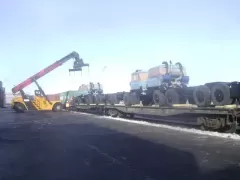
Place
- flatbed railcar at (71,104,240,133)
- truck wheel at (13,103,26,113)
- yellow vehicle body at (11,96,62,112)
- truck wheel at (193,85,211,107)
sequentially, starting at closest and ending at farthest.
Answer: flatbed railcar at (71,104,240,133) < truck wheel at (193,85,211,107) < yellow vehicle body at (11,96,62,112) < truck wheel at (13,103,26,113)

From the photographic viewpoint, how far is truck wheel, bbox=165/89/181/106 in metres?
Answer: 15.1

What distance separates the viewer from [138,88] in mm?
20500

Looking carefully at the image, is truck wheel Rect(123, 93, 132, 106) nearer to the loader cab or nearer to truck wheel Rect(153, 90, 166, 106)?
truck wheel Rect(153, 90, 166, 106)

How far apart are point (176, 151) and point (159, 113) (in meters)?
7.70

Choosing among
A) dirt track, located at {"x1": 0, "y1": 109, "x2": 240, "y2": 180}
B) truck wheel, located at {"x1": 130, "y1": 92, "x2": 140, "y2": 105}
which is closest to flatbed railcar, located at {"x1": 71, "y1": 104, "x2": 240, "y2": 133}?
dirt track, located at {"x1": 0, "y1": 109, "x2": 240, "y2": 180}

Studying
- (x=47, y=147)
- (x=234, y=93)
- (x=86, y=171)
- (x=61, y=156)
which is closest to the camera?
(x=86, y=171)

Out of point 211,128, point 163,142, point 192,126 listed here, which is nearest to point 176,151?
point 163,142

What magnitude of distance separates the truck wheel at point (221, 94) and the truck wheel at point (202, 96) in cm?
24

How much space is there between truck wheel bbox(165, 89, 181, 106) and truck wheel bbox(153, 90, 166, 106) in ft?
0.94

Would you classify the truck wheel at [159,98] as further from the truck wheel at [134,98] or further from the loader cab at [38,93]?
the loader cab at [38,93]

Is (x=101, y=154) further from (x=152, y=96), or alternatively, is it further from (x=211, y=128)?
(x=152, y=96)

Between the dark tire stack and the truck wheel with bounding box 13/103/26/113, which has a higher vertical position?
the dark tire stack

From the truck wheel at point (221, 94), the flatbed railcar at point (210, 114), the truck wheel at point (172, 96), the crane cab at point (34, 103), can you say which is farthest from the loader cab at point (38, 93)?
the truck wheel at point (221, 94)

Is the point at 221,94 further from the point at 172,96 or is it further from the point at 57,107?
the point at 57,107
